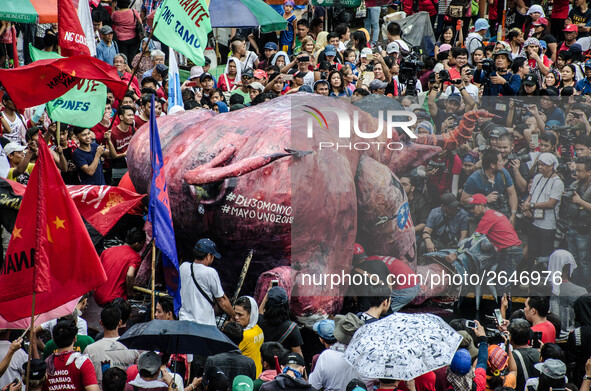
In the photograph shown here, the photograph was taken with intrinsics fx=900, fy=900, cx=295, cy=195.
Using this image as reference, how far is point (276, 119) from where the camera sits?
33.3 feet

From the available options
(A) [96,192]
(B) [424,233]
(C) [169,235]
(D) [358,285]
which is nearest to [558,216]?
(B) [424,233]

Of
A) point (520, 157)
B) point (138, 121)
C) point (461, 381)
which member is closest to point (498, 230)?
point (520, 157)

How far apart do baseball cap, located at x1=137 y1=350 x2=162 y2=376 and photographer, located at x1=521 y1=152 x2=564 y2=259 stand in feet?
18.1

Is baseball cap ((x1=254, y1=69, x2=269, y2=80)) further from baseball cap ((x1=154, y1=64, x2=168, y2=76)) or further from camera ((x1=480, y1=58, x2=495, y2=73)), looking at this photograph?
camera ((x1=480, y1=58, x2=495, y2=73))

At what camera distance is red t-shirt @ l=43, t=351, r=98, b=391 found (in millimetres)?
6754

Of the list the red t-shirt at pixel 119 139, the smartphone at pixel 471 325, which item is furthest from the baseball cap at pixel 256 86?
the smartphone at pixel 471 325

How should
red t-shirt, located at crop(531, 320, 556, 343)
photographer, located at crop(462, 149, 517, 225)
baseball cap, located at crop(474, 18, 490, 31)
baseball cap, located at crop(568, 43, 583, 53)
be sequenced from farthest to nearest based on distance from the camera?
1. baseball cap, located at crop(474, 18, 490, 31)
2. baseball cap, located at crop(568, 43, 583, 53)
3. photographer, located at crop(462, 149, 517, 225)
4. red t-shirt, located at crop(531, 320, 556, 343)

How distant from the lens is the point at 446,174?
36.4 ft

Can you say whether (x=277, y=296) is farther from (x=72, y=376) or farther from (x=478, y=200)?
(x=478, y=200)

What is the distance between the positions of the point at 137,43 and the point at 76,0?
2.00m

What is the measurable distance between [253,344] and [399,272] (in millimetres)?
3029

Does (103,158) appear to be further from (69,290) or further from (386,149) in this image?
(69,290)

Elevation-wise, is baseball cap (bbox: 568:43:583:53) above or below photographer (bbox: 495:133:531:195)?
above

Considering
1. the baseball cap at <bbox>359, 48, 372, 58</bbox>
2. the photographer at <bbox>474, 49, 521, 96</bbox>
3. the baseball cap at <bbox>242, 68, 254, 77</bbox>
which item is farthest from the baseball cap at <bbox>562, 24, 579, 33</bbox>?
the baseball cap at <bbox>242, 68, 254, 77</bbox>
